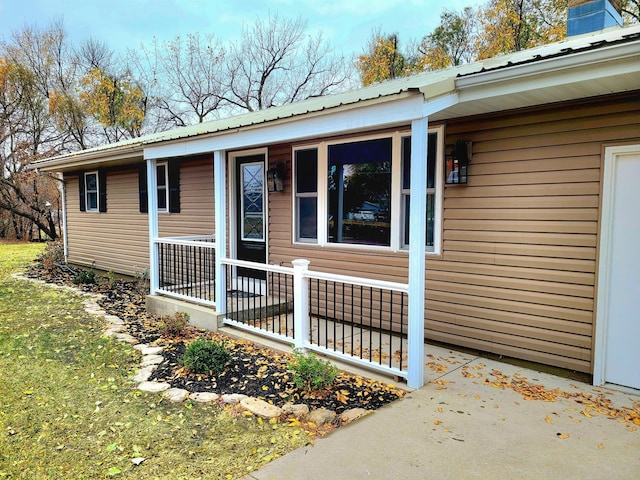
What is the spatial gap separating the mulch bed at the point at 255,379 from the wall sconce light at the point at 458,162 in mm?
2256

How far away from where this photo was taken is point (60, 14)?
21.2 m

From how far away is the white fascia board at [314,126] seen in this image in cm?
358

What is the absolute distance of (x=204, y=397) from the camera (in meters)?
3.64

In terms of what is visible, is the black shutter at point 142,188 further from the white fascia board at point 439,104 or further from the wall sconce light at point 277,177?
the white fascia board at point 439,104

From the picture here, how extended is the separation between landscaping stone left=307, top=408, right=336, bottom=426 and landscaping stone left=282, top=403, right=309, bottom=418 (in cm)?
7

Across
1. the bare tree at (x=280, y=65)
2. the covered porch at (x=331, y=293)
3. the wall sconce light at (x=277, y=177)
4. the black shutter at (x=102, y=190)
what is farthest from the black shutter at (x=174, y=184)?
the bare tree at (x=280, y=65)

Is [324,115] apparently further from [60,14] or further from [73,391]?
[60,14]

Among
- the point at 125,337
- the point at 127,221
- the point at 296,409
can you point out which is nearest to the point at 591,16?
the point at 296,409

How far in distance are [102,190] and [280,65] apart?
43.8 ft

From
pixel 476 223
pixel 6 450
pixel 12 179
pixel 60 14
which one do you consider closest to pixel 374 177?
pixel 476 223

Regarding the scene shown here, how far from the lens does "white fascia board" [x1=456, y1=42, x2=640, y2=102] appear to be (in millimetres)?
3049

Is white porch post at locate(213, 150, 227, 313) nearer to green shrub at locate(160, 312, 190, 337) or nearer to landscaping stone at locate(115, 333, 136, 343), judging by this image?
green shrub at locate(160, 312, 190, 337)

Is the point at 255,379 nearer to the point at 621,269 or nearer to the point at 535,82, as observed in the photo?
the point at 621,269

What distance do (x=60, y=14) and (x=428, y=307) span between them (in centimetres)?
2455
